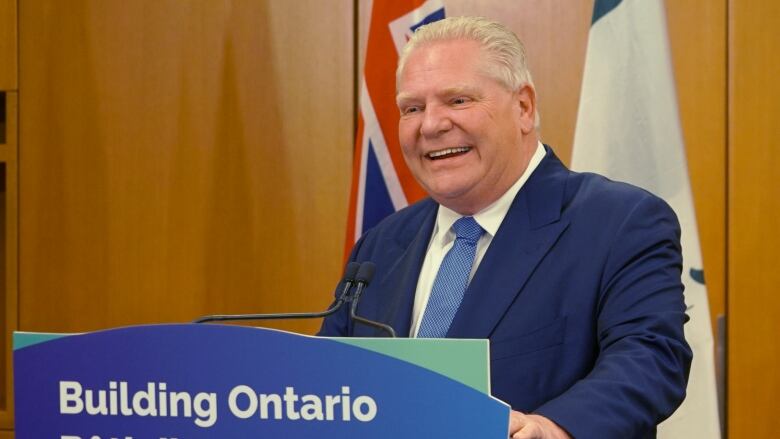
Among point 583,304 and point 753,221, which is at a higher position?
point 753,221

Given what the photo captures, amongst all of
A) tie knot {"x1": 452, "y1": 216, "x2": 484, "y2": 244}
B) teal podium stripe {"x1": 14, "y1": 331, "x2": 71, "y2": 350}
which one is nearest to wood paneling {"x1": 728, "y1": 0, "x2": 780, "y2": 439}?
tie knot {"x1": 452, "y1": 216, "x2": 484, "y2": 244}

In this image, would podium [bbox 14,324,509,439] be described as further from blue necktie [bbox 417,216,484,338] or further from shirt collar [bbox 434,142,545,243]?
shirt collar [bbox 434,142,545,243]

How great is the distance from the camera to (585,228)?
1856mm

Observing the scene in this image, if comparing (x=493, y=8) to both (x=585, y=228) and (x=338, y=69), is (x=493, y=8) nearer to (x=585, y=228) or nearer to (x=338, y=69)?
(x=338, y=69)

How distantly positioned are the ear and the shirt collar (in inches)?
2.4

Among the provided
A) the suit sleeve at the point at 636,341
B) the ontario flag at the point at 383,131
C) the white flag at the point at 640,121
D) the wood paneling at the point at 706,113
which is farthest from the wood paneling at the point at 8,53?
the suit sleeve at the point at 636,341

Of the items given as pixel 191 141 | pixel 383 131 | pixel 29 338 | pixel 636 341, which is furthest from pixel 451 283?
pixel 191 141

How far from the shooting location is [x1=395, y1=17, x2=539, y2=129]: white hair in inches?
78.5

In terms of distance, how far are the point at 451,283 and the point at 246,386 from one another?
0.75m

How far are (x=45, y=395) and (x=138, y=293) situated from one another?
229cm

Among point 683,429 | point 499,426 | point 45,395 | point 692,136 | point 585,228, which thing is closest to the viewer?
point 499,426

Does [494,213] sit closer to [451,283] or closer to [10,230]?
[451,283]

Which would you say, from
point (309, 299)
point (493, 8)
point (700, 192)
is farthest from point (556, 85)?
point (309, 299)

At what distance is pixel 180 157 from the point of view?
353 cm
